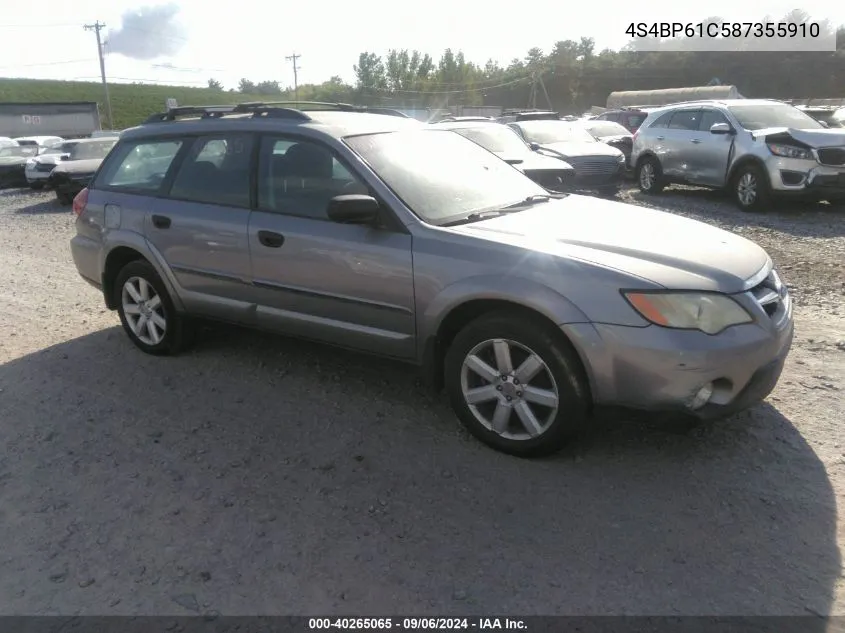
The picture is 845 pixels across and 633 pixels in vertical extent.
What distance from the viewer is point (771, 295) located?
346 cm

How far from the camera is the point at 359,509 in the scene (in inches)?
123

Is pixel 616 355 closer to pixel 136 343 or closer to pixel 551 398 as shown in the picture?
pixel 551 398

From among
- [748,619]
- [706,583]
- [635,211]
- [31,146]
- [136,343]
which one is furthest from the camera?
[31,146]

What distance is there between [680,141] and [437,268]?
1043cm

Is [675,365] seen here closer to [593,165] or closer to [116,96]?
[593,165]

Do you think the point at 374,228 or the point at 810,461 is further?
the point at 374,228

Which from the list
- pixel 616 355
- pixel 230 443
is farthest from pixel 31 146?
pixel 616 355

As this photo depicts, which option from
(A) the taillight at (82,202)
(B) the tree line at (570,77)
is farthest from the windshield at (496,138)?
(B) the tree line at (570,77)

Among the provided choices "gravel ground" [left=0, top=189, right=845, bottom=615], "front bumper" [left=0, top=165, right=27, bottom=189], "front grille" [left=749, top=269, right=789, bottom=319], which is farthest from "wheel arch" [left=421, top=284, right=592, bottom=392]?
"front bumper" [left=0, top=165, right=27, bottom=189]

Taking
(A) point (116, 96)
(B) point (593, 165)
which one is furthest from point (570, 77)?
(B) point (593, 165)

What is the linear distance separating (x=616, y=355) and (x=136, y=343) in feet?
12.0

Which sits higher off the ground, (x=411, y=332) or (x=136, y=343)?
(x=411, y=332)

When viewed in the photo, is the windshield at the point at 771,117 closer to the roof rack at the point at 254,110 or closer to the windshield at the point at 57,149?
the roof rack at the point at 254,110

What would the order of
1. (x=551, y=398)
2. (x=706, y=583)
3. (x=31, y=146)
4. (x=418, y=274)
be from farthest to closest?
1. (x=31, y=146)
2. (x=418, y=274)
3. (x=551, y=398)
4. (x=706, y=583)
